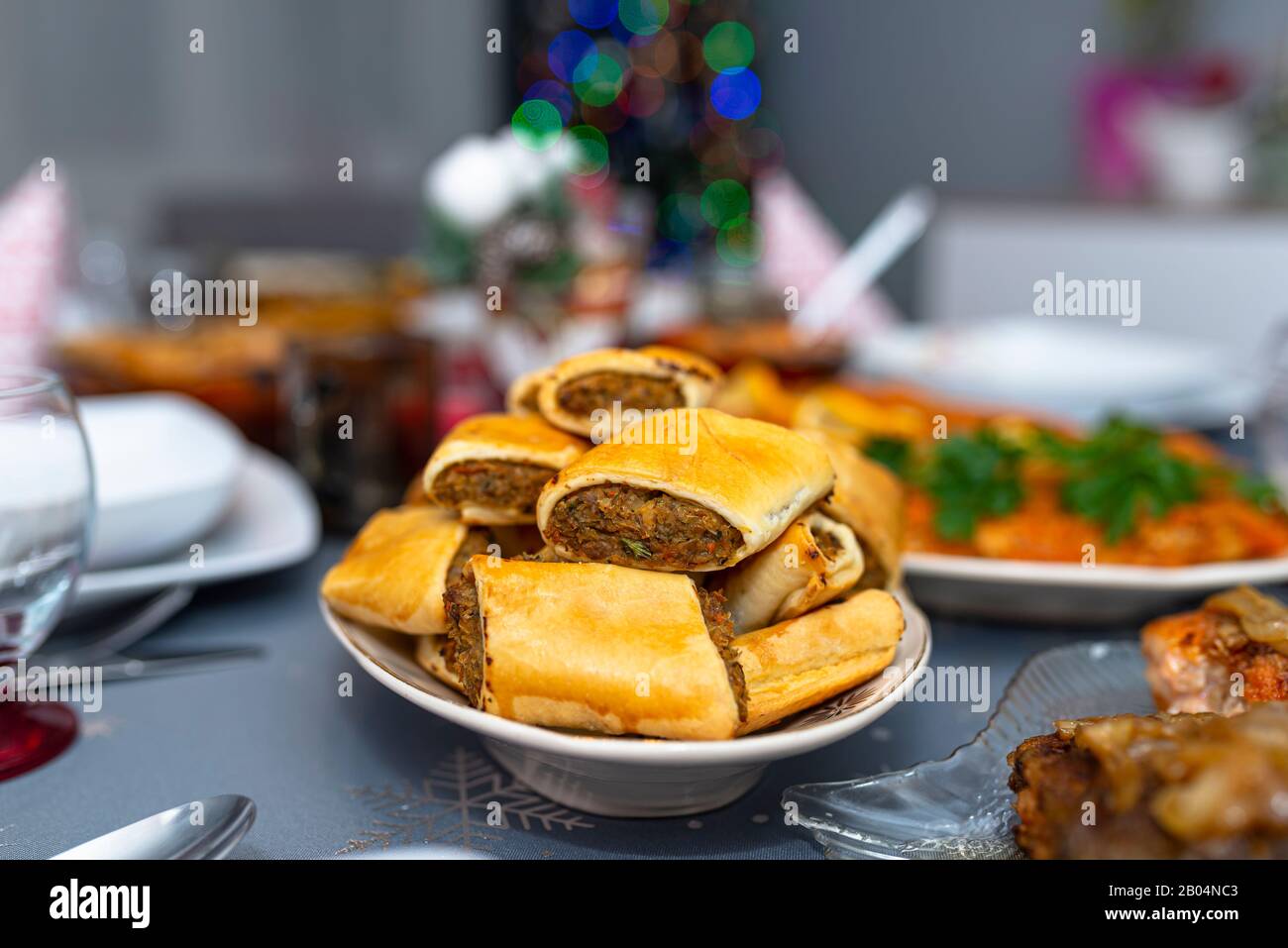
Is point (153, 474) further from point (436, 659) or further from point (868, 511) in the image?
point (868, 511)

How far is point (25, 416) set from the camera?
0.81m

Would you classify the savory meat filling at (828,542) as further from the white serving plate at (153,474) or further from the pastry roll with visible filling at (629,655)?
the white serving plate at (153,474)

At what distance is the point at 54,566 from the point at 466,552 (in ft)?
0.98

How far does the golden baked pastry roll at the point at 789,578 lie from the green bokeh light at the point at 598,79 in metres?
4.61

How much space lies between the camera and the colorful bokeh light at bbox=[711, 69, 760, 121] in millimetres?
5264

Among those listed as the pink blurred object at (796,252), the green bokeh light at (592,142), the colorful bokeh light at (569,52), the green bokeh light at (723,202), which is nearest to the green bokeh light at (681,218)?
the green bokeh light at (723,202)

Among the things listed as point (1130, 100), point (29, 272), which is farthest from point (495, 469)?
point (1130, 100)

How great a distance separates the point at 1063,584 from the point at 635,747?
0.55 meters

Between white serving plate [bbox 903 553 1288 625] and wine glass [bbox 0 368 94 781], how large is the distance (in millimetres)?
692

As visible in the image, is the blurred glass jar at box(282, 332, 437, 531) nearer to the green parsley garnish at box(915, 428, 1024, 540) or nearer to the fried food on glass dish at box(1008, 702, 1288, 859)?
the green parsley garnish at box(915, 428, 1024, 540)

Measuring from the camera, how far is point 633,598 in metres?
0.72

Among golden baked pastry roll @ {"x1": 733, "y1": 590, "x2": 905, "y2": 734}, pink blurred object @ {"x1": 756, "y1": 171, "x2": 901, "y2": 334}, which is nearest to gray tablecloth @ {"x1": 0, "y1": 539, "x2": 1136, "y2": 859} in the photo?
golden baked pastry roll @ {"x1": 733, "y1": 590, "x2": 905, "y2": 734}
